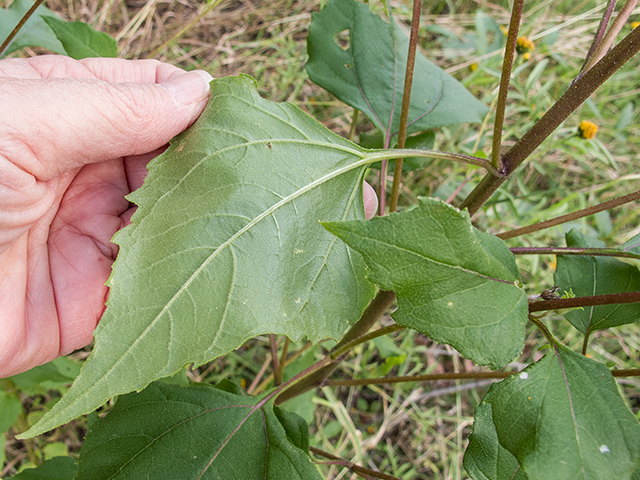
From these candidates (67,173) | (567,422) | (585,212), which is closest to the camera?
(567,422)

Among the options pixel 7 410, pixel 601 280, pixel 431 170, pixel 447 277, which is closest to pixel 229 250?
pixel 447 277

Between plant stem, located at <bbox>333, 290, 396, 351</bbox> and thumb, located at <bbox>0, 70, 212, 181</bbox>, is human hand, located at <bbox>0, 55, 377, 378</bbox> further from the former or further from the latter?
plant stem, located at <bbox>333, 290, 396, 351</bbox>

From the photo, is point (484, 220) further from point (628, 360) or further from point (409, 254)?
point (409, 254)

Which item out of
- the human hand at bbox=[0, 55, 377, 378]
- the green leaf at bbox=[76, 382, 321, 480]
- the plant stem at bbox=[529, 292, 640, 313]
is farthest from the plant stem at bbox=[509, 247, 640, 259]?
the green leaf at bbox=[76, 382, 321, 480]

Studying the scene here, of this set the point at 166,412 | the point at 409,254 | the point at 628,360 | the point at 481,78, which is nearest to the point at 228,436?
the point at 166,412

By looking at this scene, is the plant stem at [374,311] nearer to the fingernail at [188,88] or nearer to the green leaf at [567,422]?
the green leaf at [567,422]

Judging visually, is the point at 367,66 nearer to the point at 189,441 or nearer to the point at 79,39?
the point at 79,39
